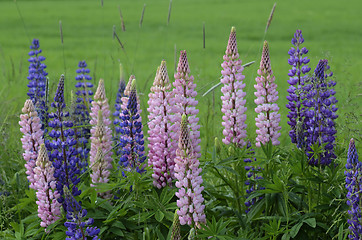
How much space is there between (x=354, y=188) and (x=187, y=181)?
693mm

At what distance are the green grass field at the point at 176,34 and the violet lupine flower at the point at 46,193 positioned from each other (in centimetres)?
599

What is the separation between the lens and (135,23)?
15.6 m

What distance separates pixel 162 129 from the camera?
289 cm

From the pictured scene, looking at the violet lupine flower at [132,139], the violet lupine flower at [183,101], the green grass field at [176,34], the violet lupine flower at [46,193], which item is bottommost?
the green grass field at [176,34]

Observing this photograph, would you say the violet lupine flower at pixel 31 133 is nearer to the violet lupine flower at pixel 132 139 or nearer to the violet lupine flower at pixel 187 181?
the violet lupine flower at pixel 132 139

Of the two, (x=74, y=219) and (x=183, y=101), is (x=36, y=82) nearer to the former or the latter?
(x=183, y=101)

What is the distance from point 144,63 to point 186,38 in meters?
2.87

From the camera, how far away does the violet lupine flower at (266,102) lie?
3.00m

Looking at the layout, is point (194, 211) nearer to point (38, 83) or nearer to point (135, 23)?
point (38, 83)

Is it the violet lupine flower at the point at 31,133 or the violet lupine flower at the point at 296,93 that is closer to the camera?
the violet lupine flower at the point at 31,133

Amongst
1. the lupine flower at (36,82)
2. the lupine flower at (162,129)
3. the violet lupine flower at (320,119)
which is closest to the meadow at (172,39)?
the lupine flower at (36,82)

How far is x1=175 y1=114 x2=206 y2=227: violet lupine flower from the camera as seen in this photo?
7.96 feet

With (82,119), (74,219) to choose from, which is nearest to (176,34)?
(82,119)

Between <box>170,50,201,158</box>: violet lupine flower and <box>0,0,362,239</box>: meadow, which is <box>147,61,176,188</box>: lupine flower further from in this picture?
<box>0,0,362,239</box>: meadow
